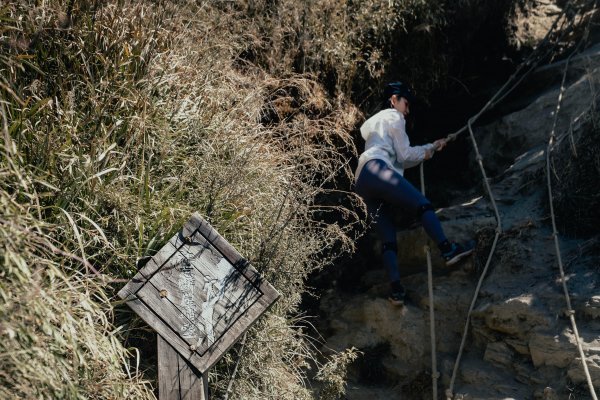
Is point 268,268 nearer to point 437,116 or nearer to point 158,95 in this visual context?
point 158,95

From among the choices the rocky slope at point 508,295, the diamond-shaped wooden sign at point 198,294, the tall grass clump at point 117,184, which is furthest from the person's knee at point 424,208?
the diamond-shaped wooden sign at point 198,294

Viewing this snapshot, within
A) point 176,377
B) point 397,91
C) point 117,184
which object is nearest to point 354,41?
point 397,91

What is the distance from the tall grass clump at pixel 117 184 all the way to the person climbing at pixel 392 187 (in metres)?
0.43

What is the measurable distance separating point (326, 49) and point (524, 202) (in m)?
2.28

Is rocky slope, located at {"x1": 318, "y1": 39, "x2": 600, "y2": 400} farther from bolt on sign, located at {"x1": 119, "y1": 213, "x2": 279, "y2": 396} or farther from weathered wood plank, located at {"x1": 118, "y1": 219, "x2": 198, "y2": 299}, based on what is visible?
weathered wood plank, located at {"x1": 118, "y1": 219, "x2": 198, "y2": 299}

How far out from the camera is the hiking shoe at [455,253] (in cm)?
688

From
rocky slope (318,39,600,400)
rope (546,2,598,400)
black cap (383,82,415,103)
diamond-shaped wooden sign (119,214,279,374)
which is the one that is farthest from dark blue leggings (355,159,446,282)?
diamond-shaped wooden sign (119,214,279,374)

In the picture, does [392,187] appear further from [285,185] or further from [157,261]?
[157,261]

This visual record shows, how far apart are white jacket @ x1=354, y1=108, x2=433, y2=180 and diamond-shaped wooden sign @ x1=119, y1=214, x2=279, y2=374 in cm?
262

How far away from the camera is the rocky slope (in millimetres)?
6031

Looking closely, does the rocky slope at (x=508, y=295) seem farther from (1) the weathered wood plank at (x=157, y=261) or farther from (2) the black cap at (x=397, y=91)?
(1) the weathered wood plank at (x=157, y=261)

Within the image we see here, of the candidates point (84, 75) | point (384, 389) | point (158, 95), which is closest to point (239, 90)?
point (158, 95)

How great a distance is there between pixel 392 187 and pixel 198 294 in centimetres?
272

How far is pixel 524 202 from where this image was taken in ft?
24.4
